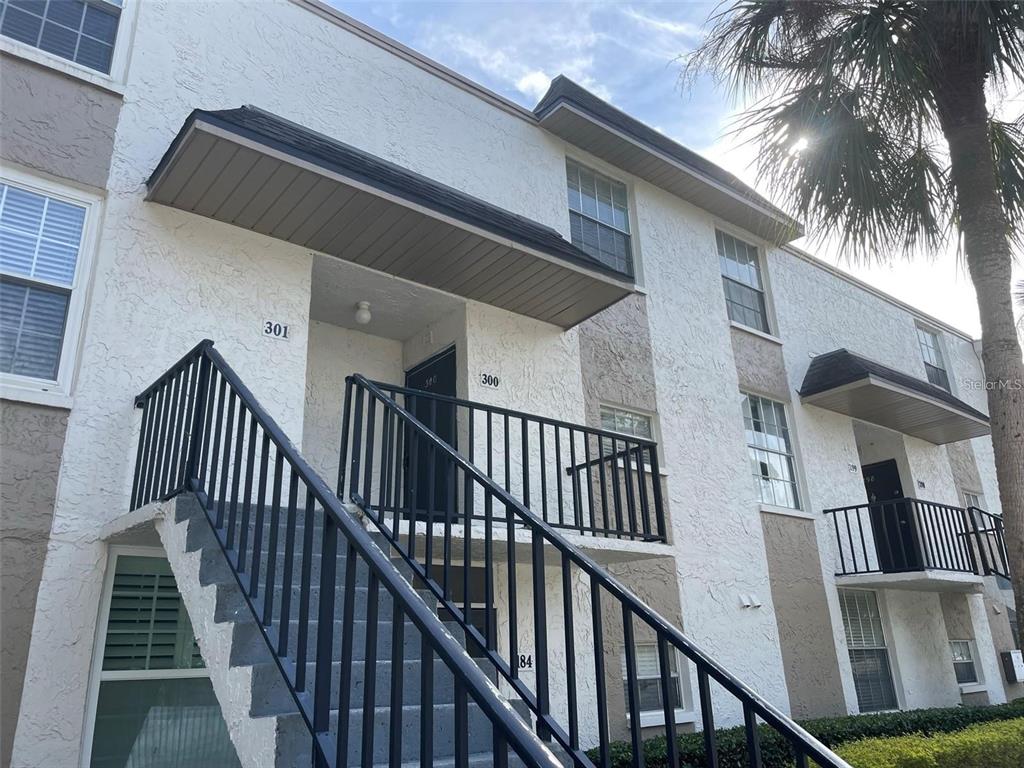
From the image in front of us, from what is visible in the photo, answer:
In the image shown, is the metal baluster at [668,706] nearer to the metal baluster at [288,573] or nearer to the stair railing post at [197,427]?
the metal baluster at [288,573]

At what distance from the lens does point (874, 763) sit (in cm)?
605

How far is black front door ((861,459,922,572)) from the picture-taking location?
10344 mm

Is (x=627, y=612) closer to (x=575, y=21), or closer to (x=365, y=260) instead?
(x=365, y=260)

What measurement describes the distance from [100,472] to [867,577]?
933 centimetres

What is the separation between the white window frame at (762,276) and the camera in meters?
10.8

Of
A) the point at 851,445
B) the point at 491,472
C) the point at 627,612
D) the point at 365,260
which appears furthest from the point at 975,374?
the point at 627,612

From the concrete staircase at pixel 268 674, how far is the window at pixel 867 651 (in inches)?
305

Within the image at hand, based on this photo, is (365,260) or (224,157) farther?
(365,260)

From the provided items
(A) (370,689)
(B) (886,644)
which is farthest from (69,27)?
(B) (886,644)

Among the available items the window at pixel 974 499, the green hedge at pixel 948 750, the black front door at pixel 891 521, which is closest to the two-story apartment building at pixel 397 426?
the black front door at pixel 891 521

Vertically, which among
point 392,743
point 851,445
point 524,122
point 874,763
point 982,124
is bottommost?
point 874,763

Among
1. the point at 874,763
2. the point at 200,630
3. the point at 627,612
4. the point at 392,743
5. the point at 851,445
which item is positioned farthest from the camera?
the point at 851,445

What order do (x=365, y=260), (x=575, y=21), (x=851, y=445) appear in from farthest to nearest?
(x=851, y=445) → (x=575, y=21) → (x=365, y=260)

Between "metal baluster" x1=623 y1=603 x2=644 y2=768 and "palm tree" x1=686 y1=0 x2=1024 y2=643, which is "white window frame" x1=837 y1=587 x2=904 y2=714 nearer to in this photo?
"palm tree" x1=686 y1=0 x2=1024 y2=643
